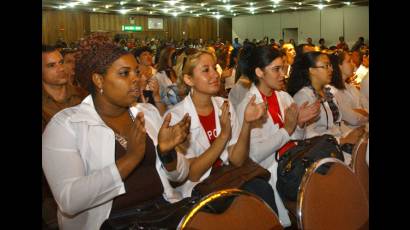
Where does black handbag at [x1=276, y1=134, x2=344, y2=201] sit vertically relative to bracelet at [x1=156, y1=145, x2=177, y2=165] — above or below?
below

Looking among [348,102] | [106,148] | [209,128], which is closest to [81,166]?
[106,148]

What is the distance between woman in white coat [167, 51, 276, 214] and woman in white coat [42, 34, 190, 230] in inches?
8.6

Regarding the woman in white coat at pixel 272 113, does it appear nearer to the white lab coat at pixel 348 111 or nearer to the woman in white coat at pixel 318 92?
the woman in white coat at pixel 318 92

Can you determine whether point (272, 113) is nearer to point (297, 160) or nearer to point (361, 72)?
point (297, 160)

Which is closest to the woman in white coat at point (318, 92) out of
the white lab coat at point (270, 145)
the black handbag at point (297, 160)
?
the white lab coat at point (270, 145)

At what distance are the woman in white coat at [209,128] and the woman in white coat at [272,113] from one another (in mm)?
226

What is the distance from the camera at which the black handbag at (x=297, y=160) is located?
2.70 meters

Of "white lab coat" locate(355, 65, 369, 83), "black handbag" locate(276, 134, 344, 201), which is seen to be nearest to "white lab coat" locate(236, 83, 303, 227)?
"black handbag" locate(276, 134, 344, 201)

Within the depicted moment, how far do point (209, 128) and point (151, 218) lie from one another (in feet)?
3.83

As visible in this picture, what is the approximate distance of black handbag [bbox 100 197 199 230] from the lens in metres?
1.67

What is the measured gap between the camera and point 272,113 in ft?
10.7

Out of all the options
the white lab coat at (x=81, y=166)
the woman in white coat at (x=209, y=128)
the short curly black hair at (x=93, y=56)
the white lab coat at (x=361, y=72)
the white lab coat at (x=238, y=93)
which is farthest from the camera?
the white lab coat at (x=361, y=72)

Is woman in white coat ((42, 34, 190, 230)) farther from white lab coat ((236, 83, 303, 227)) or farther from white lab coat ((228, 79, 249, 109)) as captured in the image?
white lab coat ((228, 79, 249, 109))
